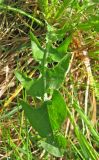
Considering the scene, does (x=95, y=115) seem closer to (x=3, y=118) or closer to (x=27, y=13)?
(x=3, y=118)

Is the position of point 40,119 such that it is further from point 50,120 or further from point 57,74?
point 57,74

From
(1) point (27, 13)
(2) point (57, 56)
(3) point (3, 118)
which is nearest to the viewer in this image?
(2) point (57, 56)

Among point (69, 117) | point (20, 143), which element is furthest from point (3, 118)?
point (69, 117)

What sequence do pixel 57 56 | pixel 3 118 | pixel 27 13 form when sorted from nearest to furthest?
pixel 57 56 < pixel 3 118 < pixel 27 13

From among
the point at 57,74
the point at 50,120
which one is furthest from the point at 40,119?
the point at 57,74

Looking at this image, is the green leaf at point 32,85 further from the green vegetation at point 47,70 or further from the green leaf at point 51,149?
the green leaf at point 51,149

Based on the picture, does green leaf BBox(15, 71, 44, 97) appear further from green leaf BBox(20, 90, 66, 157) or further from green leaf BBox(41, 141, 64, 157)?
green leaf BBox(41, 141, 64, 157)

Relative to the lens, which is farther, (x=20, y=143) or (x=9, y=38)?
(x=9, y=38)
